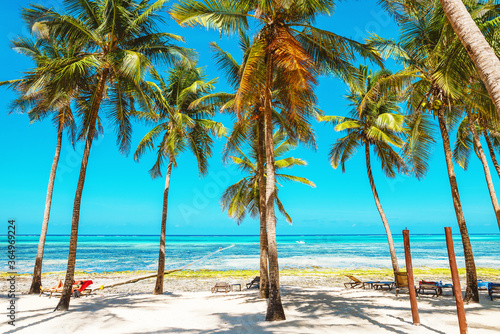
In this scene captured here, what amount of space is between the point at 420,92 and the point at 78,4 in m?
11.2

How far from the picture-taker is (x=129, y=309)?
9.15 m

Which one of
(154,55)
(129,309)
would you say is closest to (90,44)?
(154,55)

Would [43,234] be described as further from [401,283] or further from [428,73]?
[428,73]

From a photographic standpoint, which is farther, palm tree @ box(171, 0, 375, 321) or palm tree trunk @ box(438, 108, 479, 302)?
palm tree trunk @ box(438, 108, 479, 302)

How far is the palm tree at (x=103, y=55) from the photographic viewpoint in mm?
8586

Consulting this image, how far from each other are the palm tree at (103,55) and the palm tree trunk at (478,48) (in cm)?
710

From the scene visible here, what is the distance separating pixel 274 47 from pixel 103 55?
5269 millimetres

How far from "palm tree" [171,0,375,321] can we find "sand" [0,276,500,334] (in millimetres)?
1065

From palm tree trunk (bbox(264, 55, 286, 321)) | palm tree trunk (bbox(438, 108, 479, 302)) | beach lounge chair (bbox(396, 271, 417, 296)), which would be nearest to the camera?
palm tree trunk (bbox(264, 55, 286, 321))

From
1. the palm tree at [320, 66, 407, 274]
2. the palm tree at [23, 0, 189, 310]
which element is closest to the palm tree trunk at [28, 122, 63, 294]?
the palm tree at [23, 0, 189, 310]

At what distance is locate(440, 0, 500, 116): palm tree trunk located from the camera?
3.92 meters

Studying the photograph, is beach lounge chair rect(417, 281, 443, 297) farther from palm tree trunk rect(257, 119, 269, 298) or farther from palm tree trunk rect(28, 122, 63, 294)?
palm tree trunk rect(28, 122, 63, 294)

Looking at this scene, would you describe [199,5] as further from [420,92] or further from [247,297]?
[247,297]

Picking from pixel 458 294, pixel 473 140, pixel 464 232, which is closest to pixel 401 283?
Answer: pixel 464 232
